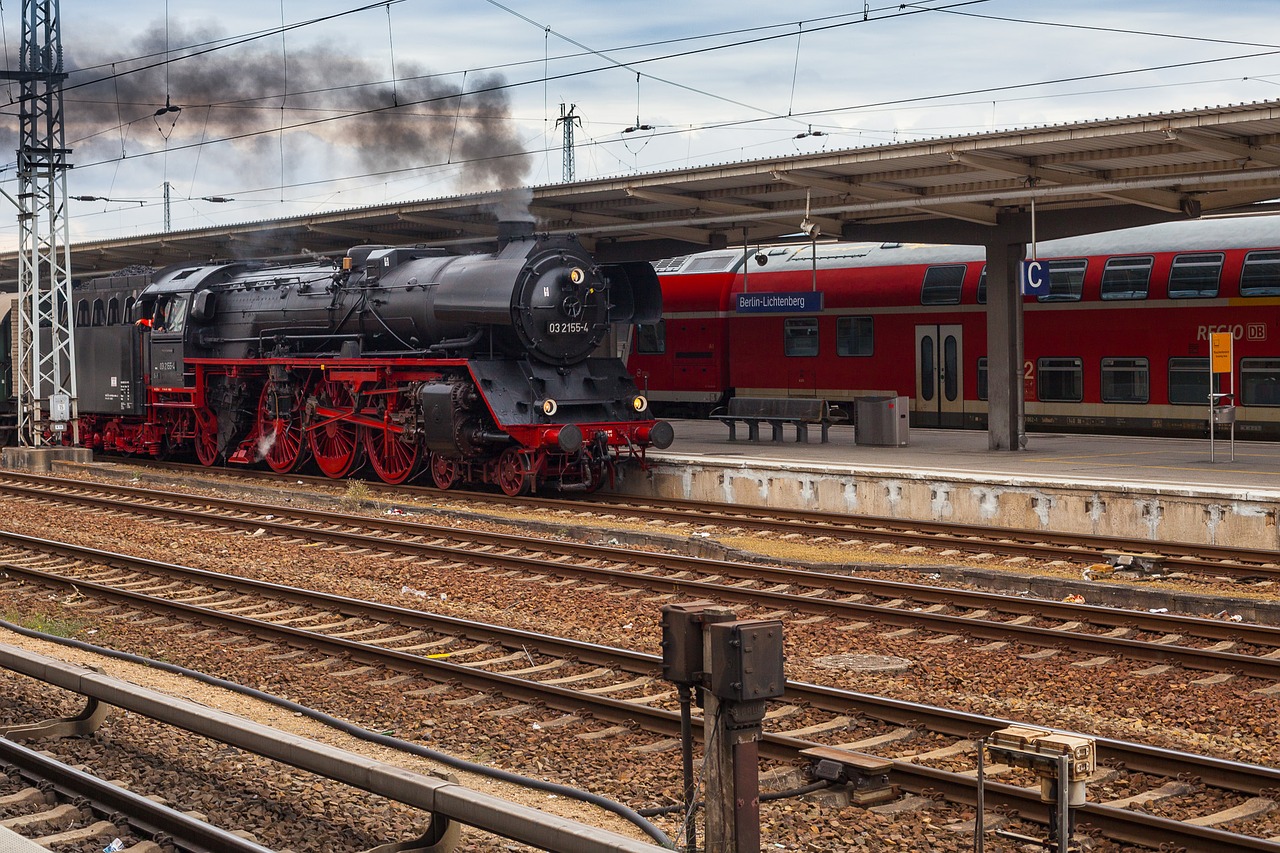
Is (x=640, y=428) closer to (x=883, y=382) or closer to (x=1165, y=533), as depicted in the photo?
(x=1165, y=533)

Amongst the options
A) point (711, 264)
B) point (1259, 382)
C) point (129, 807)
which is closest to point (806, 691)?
point (129, 807)

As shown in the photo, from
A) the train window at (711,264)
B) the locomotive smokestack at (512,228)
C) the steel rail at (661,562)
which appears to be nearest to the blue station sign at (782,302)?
the locomotive smokestack at (512,228)

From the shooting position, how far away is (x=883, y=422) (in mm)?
22062

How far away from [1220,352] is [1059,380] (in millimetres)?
6026

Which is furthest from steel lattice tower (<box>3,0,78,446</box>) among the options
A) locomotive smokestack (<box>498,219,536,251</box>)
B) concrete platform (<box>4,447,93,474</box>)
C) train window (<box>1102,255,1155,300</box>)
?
train window (<box>1102,255,1155,300</box>)

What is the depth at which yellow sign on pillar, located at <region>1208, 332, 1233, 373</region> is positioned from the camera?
17938mm

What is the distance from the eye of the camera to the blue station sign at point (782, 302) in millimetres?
22859

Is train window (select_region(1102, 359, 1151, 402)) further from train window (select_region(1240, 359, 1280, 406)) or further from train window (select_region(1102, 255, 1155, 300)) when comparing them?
train window (select_region(1240, 359, 1280, 406))

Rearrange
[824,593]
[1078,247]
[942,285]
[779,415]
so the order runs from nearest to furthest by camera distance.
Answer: [824,593], [779,415], [1078,247], [942,285]

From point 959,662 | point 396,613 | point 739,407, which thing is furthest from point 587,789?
point 739,407

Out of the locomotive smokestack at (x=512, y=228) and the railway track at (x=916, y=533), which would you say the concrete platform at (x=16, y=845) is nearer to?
the railway track at (x=916, y=533)

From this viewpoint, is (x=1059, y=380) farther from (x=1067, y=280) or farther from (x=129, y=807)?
(x=129, y=807)

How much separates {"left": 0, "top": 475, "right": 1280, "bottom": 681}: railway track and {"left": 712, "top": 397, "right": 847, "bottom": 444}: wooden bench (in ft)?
30.0

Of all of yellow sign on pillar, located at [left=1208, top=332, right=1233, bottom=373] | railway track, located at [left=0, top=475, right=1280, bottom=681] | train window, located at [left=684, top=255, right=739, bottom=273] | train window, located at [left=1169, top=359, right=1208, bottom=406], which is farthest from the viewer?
train window, located at [left=684, top=255, right=739, bottom=273]
